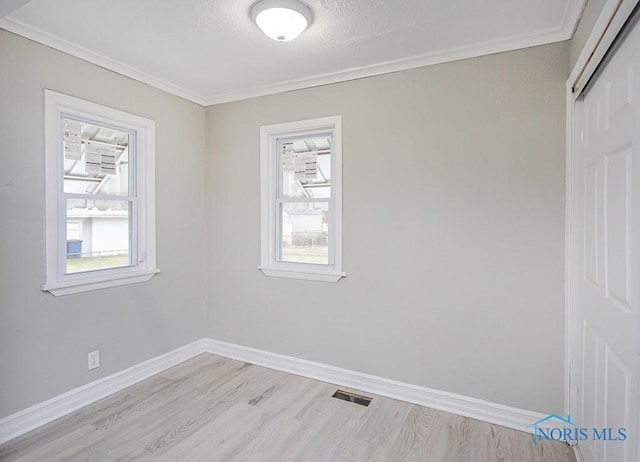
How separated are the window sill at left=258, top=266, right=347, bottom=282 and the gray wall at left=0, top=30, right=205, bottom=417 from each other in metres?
0.81

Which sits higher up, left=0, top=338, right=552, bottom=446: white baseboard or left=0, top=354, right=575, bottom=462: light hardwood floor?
left=0, top=338, right=552, bottom=446: white baseboard

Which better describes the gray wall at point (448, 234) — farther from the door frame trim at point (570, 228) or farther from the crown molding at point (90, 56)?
the crown molding at point (90, 56)

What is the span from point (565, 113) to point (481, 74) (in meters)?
0.58

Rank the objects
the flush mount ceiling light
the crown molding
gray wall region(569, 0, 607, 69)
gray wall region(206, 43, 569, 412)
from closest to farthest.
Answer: gray wall region(569, 0, 607, 69)
the flush mount ceiling light
the crown molding
gray wall region(206, 43, 569, 412)

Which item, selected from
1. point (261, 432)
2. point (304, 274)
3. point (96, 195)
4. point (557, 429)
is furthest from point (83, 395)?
point (557, 429)

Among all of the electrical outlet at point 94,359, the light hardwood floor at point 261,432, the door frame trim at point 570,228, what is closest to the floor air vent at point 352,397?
the light hardwood floor at point 261,432

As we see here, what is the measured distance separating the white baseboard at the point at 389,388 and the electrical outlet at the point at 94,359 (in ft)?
3.62

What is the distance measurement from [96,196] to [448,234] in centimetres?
261

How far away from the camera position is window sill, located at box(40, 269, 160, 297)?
2.43 metres

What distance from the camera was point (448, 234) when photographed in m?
2.58

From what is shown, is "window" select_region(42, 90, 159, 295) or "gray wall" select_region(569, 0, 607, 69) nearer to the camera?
"gray wall" select_region(569, 0, 607, 69)

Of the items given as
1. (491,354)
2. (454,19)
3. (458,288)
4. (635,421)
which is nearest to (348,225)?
(458,288)

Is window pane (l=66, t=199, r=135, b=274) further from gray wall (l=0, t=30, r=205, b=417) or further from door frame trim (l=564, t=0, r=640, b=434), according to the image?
door frame trim (l=564, t=0, r=640, b=434)

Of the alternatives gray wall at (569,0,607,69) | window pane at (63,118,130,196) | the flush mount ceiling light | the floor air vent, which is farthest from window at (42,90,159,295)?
gray wall at (569,0,607,69)
